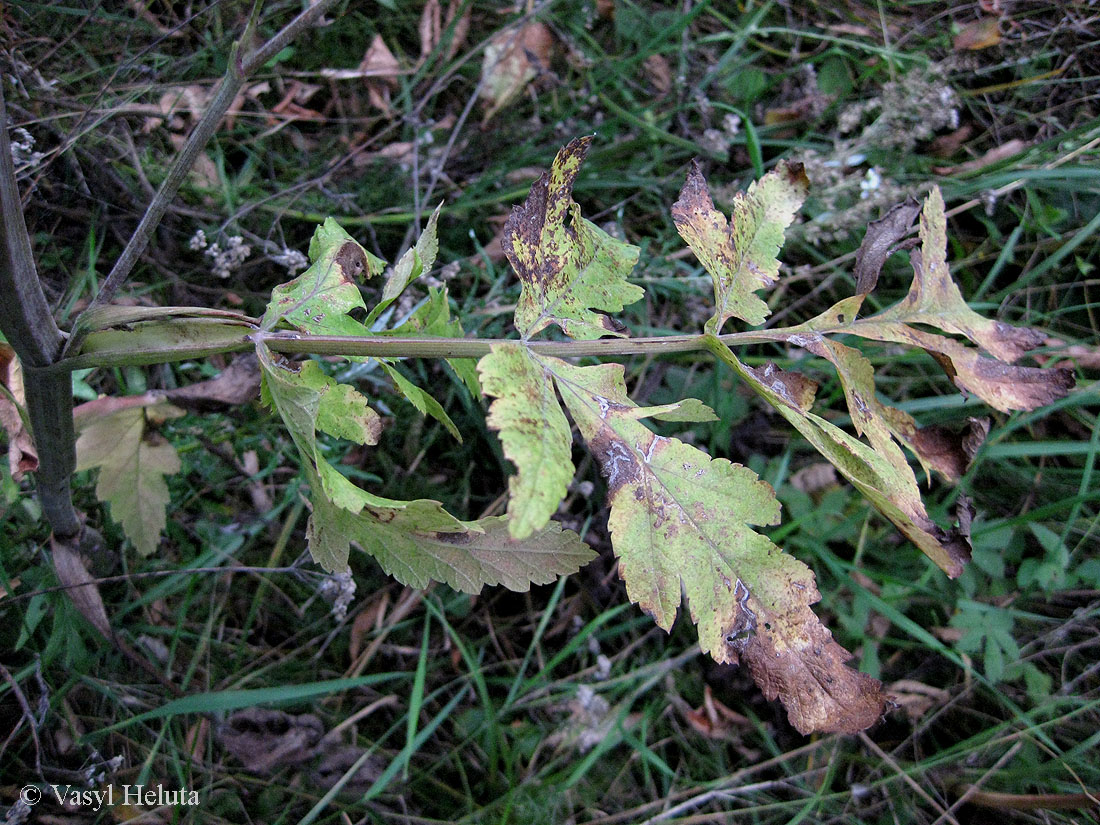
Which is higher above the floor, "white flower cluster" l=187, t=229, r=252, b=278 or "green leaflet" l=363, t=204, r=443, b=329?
"green leaflet" l=363, t=204, r=443, b=329

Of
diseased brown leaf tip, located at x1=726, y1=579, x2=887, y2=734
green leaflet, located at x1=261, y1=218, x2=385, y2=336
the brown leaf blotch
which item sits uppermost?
green leaflet, located at x1=261, y1=218, x2=385, y2=336

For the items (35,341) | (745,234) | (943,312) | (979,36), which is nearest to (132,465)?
(35,341)

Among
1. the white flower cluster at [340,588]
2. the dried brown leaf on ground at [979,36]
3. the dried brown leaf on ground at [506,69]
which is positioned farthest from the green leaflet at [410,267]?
the dried brown leaf on ground at [979,36]

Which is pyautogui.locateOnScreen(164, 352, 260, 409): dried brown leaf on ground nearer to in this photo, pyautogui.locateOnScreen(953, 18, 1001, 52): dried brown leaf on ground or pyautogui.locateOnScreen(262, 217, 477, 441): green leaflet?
pyautogui.locateOnScreen(262, 217, 477, 441): green leaflet

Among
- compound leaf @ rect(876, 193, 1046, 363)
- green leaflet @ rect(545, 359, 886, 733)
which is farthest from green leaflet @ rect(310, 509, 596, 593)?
compound leaf @ rect(876, 193, 1046, 363)

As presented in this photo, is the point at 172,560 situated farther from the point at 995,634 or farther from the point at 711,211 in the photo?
the point at 995,634

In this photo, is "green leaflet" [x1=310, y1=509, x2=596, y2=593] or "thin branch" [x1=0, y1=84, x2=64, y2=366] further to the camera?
"green leaflet" [x1=310, y1=509, x2=596, y2=593]

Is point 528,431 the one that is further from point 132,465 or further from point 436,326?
point 132,465

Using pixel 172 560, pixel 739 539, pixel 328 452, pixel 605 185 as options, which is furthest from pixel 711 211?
pixel 172 560
